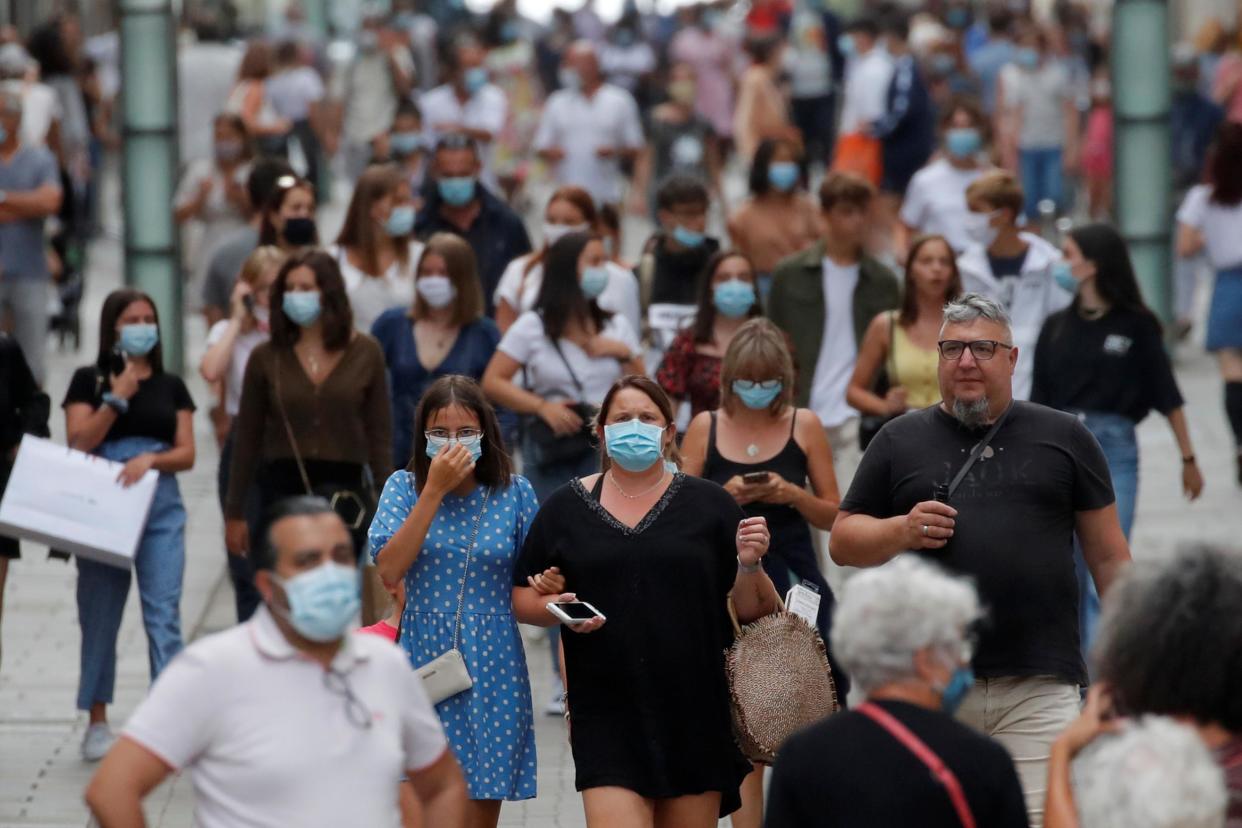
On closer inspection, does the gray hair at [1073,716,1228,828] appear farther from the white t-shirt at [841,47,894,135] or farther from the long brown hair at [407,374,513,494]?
the white t-shirt at [841,47,894,135]

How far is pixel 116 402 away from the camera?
9.14 m

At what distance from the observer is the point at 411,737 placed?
4.91 meters

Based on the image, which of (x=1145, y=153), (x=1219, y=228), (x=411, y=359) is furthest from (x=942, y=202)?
(x=411, y=359)

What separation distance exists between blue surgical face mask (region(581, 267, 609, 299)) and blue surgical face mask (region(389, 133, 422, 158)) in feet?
21.7

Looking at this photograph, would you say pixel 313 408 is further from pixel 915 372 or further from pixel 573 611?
pixel 573 611

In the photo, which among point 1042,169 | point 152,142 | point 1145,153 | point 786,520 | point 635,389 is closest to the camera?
point 635,389

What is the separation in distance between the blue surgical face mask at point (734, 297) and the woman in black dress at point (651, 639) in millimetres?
3139

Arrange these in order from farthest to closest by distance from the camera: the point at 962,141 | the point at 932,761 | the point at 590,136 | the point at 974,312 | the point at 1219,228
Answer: the point at 590,136, the point at 962,141, the point at 1219,228, the point at 974,312, the point at 932,761

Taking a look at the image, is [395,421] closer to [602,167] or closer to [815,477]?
[815,477]

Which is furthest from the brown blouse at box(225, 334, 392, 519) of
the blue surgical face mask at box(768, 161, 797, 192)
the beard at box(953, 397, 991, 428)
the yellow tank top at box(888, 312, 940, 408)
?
the blue surgical face mask at box(768, 161, 797, 192)

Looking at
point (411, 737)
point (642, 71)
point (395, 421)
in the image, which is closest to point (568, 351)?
point (395, 421)

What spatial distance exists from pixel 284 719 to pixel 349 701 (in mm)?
135

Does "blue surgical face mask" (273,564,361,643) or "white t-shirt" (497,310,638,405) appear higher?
"blue surgical face mask" (273,564,361,643)

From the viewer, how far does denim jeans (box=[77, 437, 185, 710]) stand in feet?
30.1
